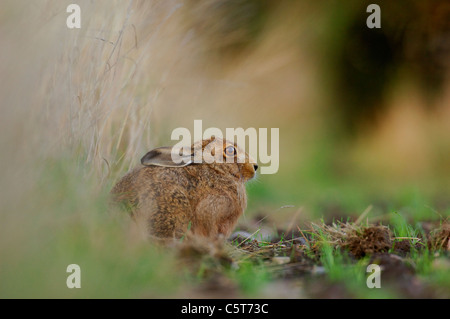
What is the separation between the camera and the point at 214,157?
165 inches

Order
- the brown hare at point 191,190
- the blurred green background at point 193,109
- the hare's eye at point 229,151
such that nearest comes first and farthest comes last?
the blurred green background at point 193,109
the brown hare at point 191,190
the hare's eye at point 229,151

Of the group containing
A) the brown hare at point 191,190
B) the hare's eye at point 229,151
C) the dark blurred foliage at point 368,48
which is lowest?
the brown hare at point 191,190

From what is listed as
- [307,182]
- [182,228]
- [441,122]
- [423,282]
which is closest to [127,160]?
[182,228]

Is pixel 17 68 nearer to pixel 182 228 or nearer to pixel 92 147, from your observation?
pixel 92 147

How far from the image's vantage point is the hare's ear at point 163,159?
389 cm

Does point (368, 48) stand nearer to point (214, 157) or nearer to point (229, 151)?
point (229, 151)

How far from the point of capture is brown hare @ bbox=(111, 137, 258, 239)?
3.64m

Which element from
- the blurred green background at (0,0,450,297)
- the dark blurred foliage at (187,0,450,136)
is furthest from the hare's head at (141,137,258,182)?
the dark blurred foliage at (187,0,450,136)

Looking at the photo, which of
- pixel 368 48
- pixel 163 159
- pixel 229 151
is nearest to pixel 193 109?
pixel 229 151

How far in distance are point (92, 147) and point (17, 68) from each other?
799mm

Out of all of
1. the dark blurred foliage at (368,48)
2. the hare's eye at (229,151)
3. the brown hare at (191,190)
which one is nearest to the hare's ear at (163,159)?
the brown hare at (191,190)

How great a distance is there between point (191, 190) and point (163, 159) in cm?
27

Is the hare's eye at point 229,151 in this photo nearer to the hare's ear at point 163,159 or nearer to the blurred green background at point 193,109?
the hare's ear at point 163,159
